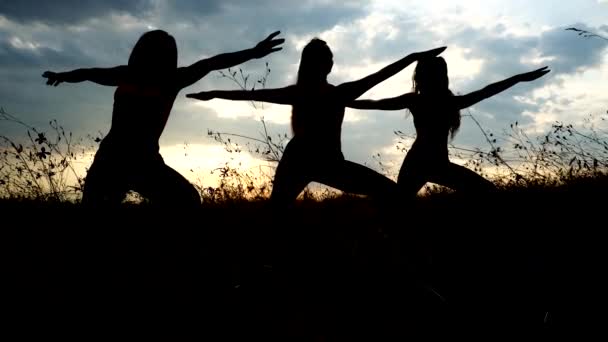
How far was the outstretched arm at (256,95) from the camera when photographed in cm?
338

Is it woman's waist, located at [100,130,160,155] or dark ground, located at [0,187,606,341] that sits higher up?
woman's waist, located at [100,130,160,155]

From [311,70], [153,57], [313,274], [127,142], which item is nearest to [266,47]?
[311,70]

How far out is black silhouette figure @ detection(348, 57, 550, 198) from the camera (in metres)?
Result: 3.65

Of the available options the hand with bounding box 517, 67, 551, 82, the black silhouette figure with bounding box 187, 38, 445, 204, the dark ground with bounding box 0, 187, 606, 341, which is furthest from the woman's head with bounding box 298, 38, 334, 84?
the hand with bounding box 517, 67, 551, 82

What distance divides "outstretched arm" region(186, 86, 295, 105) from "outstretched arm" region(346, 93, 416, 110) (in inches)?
28.2

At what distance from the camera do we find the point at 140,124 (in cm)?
304

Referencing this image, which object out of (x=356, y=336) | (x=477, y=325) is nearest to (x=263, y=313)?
(x=356, y=336)

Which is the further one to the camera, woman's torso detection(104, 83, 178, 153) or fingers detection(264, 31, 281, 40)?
fingers detection(264, 31, 281, 40)

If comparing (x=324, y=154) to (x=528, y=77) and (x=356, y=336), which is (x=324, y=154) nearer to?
(x=356, y=336)

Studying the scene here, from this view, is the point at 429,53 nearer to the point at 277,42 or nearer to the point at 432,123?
the point at 432,123

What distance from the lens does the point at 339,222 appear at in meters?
4.62

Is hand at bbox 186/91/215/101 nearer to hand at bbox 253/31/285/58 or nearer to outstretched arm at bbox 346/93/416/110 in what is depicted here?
hand at bbox 253/31/285/58

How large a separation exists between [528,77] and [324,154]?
2411 millimetres

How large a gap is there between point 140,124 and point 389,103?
83.8 inches
